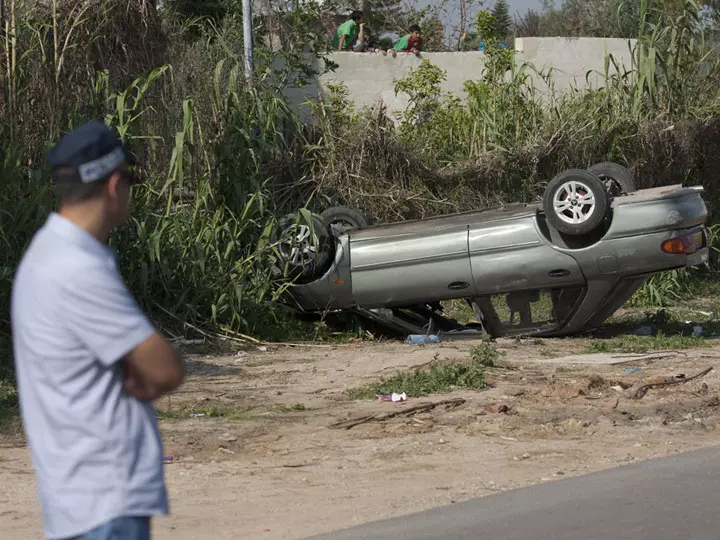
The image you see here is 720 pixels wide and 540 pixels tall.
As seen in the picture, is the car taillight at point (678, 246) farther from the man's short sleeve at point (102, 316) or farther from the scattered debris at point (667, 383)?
the man's short sleeve at point (102, 316)

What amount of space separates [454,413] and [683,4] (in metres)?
10.1

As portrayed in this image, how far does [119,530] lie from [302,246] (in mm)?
9821

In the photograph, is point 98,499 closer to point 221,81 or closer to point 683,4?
point 221,81

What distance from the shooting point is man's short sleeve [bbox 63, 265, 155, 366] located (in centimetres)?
261

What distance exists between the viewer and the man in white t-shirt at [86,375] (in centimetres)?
263

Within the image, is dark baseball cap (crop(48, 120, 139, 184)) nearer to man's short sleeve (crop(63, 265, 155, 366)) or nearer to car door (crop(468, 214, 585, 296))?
man's short sleeve (crop(63, 265, 155, 366))

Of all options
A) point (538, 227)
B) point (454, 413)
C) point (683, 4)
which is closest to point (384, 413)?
point (454, 413)

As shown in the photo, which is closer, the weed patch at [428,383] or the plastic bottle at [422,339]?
the weed patch at [428,383]

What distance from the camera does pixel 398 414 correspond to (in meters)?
8.18

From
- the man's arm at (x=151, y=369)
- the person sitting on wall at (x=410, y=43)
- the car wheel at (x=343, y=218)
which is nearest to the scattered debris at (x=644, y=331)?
the car wheel at (x=343, y=218)

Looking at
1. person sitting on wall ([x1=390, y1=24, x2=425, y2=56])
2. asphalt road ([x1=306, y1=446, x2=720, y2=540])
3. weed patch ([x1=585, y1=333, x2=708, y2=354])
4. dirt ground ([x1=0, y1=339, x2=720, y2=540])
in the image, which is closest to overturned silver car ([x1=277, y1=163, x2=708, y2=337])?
weed patch ([x1=585, y1=333, x2=708, y2=354])

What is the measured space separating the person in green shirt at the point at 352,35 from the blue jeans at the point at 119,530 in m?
17.0

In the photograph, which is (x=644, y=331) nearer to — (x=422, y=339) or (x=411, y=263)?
(x=422, y=339)

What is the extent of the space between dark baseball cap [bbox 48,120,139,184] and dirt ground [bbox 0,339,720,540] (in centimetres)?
297
